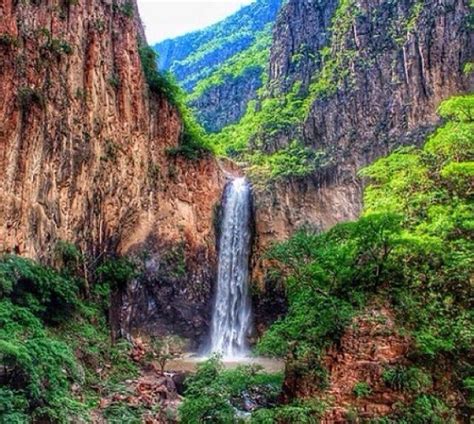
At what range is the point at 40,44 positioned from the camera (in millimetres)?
18766

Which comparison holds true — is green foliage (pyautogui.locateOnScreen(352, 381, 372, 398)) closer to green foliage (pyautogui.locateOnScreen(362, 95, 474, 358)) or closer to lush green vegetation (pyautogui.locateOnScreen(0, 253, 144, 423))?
green foliage (pyautogui.locateOnScreen(362, 95, 474, 358))

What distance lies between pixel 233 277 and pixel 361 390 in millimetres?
18044

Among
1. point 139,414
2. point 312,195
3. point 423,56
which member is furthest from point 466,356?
point 423,56

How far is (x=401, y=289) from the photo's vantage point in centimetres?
1305

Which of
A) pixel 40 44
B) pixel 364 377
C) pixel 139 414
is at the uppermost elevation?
pixel 40 44

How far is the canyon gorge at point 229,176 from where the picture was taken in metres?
12.4

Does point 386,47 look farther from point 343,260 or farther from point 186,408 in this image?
point 186,408

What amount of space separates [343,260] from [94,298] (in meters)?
12.6

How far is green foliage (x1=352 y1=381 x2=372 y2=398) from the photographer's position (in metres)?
11.4

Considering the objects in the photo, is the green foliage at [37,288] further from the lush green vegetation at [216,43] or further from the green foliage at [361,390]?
the lush green vegetation at [216,43]

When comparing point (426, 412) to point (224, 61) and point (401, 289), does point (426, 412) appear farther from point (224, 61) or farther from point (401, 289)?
point (224, 61)

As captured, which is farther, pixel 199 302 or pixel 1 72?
pixel 199 302

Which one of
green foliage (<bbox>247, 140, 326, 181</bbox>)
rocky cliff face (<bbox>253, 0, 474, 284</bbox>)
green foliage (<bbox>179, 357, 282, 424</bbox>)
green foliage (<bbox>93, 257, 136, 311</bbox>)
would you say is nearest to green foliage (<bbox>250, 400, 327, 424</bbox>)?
green foliage (<bbox>179, 357, 282, 424</bbox>)

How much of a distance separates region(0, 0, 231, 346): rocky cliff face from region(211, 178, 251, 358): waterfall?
34.9 inches
